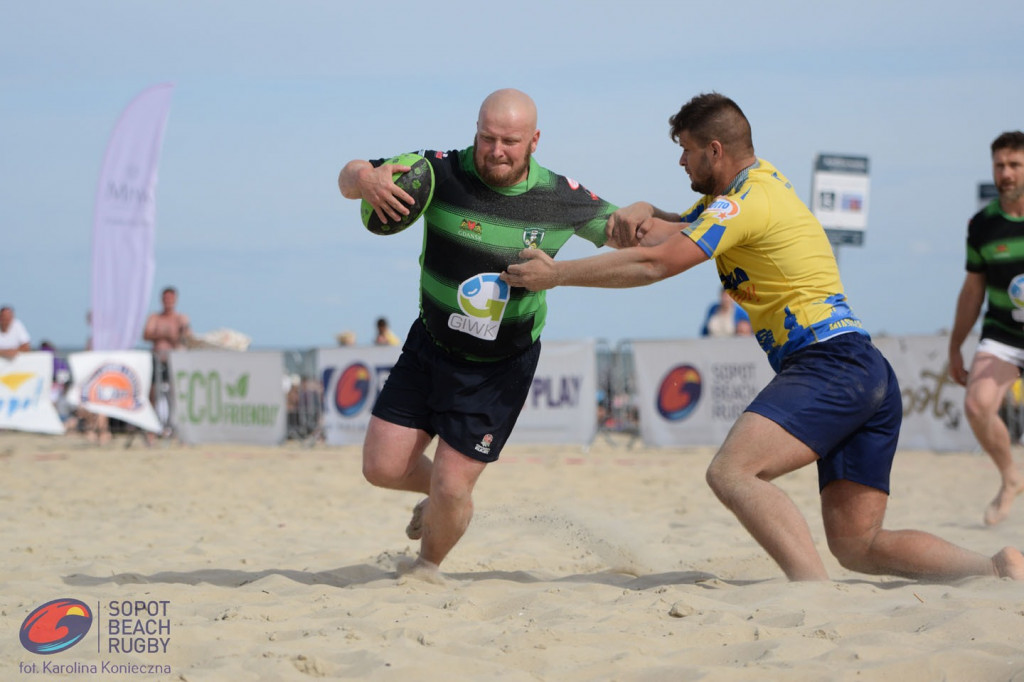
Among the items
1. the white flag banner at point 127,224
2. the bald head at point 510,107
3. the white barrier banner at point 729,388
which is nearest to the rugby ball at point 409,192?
the bald head at point 510,107

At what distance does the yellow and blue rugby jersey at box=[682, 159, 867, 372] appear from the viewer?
3713 mm

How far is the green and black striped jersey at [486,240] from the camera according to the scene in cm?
401

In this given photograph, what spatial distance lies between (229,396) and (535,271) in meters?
10.6

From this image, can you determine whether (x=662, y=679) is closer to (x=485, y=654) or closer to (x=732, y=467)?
(x=485, y=654)

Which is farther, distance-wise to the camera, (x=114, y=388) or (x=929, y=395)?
(x=114, y=388)

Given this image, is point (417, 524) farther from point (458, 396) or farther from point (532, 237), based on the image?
point (532, 237)

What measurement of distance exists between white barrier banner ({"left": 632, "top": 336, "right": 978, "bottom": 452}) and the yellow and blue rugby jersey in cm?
690

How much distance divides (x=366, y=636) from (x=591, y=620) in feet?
2.42

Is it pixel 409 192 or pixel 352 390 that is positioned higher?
pixel 409 192

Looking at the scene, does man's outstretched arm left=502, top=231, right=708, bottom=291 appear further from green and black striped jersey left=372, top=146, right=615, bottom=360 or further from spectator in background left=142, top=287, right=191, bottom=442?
spectator in background left=142, top=287, right=191, bottom=442

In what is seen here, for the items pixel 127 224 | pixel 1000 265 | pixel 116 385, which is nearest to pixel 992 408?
pixel 1000 265

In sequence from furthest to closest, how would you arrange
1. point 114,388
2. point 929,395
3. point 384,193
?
point 114,388 < point 929,395 < point 384,193

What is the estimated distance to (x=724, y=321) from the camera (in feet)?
41.1

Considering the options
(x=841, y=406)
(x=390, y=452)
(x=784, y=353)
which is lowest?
(x=390, y=452)
